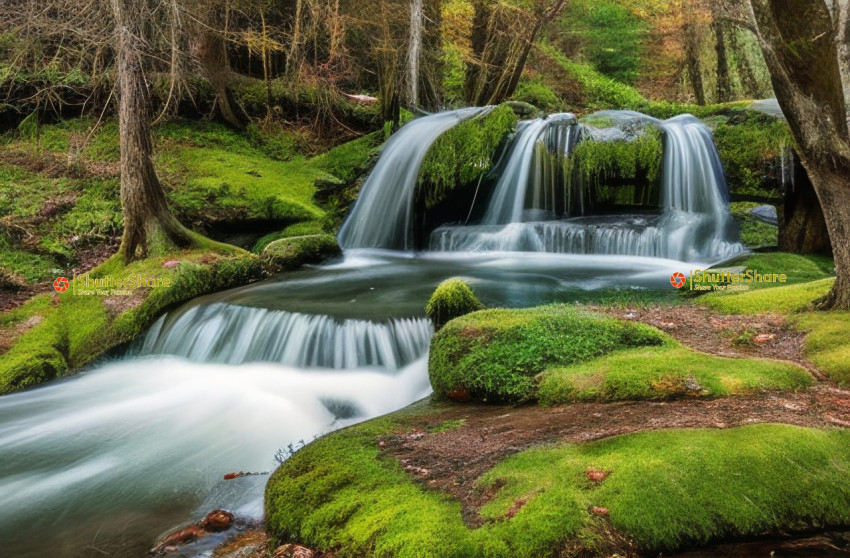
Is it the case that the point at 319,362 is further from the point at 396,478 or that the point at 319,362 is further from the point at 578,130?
the point at 578,130

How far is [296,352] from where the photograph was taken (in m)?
6.60

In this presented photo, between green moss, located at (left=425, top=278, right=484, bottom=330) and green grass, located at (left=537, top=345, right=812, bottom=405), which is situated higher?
green moss, located at (left=425, top=278, right=484, bottom=330)

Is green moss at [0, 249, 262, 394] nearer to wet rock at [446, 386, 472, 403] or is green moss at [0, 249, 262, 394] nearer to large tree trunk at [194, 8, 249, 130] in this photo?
wet rock at [446, 386, 472, 403]

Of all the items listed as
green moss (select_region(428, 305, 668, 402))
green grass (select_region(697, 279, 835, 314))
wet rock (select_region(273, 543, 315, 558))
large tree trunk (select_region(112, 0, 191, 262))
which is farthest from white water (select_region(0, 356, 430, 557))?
green grass (select_region(697, 279, 835, 314))

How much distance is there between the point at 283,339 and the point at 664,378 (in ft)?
13.9

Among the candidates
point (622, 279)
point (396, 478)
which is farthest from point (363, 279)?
point (396, 478)

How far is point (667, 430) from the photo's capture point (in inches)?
129

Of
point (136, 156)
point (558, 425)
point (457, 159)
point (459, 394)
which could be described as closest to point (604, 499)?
point (558, 425)

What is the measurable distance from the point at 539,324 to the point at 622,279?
4045mm

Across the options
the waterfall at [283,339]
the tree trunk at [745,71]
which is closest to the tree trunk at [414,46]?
the waterfall at [283,339]

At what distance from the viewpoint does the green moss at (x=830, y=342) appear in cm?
411

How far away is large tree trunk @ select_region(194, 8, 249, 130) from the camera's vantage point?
1341 centimetres

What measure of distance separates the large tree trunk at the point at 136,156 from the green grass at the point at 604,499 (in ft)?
21.4

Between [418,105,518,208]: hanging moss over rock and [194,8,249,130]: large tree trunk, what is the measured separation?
565cm
